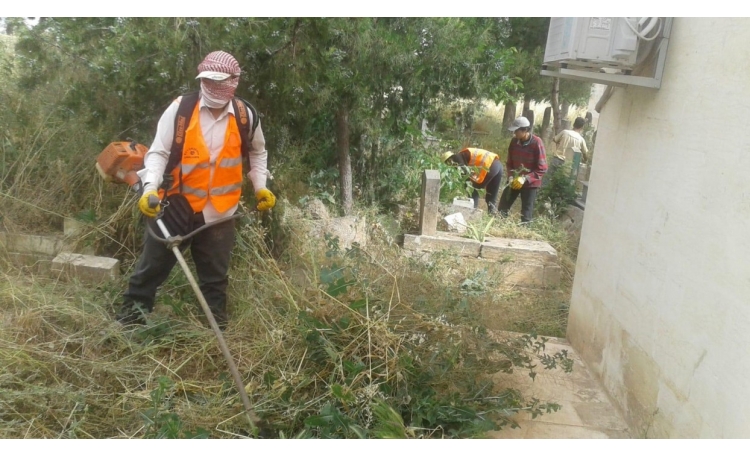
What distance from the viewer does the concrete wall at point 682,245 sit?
93.1 inches

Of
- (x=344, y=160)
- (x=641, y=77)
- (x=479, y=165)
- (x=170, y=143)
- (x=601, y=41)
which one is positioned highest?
(x=601, y=41)

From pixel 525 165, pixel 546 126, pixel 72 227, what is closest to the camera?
pixel 72 227

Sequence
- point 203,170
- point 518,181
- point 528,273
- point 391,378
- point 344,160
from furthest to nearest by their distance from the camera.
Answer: point 518,181
point 344,160
point 528,273
point 203,170
point 391,378

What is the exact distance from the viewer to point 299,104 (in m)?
5.21

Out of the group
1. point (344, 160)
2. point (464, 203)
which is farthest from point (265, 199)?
point (464, 203)

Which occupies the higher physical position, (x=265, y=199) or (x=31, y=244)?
(x=265, y=199)

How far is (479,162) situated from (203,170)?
5742mm

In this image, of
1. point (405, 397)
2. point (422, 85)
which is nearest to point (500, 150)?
point (422, 85)

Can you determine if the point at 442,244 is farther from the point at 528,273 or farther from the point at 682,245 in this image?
the point at 682,245

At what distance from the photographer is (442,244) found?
6973 millimetres

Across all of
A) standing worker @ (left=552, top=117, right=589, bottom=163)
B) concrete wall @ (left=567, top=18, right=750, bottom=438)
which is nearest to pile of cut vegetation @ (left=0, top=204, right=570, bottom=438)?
concrete wall @ (left=567, top=18, right=750, bottom=438)

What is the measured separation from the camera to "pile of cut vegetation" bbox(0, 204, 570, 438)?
2770 millimetres

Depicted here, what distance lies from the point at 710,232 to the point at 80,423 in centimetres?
299

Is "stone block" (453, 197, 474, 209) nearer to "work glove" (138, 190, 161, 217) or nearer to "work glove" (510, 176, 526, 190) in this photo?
"work glove" (510, 176, 526, 190)
